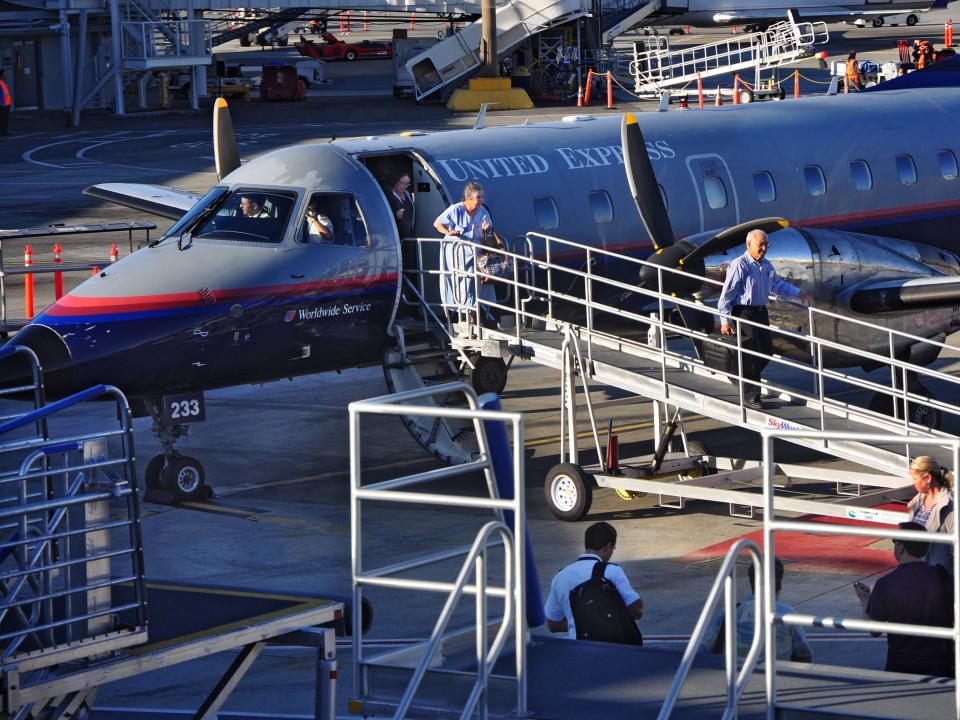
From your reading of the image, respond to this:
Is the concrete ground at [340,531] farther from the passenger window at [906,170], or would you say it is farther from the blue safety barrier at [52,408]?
the passenger window at [906,170]

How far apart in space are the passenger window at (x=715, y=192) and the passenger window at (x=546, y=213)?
247cm

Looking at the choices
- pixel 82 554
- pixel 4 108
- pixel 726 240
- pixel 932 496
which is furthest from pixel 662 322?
pixel 4 108

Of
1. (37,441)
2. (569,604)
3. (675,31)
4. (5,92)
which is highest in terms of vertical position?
(675,31)

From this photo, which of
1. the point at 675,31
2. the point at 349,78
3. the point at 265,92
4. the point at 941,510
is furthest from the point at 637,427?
the point at 675,31

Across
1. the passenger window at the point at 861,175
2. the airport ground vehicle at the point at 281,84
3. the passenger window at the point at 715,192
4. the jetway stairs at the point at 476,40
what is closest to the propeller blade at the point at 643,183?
the passenger window at the point at 715,192

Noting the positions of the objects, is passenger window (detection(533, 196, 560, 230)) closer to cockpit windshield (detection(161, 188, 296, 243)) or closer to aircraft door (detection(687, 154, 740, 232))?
aircraft door (detection(687, 154, 740, 232))

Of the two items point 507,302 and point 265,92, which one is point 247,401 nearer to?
point 507,302

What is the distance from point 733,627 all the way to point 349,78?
73864mm

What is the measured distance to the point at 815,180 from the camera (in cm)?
2311

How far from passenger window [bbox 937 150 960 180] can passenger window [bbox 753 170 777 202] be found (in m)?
3.55

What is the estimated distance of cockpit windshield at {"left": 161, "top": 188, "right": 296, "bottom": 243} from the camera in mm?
18797

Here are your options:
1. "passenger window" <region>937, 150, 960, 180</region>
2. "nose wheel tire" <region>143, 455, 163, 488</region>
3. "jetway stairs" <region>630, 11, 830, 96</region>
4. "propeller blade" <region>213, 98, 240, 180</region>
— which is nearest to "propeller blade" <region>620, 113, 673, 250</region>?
"propeller blade" <region>213, 98, 240, 180</region>

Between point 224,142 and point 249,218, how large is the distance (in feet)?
9.78

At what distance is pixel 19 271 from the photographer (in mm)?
27266
